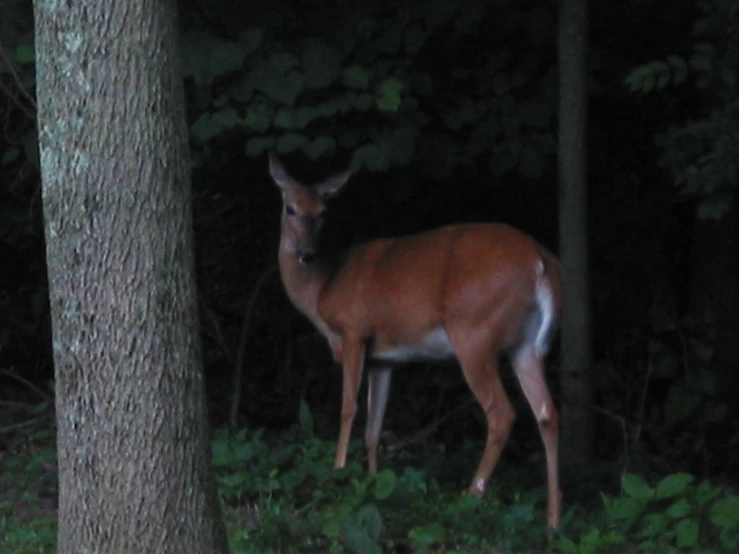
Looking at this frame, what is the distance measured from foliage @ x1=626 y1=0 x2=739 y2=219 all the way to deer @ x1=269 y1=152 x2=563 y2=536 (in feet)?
3.00

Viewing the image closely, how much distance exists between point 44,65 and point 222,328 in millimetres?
7775

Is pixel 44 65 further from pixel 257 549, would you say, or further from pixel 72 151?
pixel 257 549

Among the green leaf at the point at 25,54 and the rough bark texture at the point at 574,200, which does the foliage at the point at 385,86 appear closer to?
the rough bark texture at the point at 574,200

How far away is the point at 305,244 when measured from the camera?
8.87 m

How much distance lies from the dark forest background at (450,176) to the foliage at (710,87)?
1cm

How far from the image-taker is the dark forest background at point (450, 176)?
7559mm

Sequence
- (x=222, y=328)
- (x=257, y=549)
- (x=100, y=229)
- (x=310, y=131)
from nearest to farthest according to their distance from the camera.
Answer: (x=100, y=229) → (x=257, y=549) → (x=310, y=131) → (x=222, y=328)

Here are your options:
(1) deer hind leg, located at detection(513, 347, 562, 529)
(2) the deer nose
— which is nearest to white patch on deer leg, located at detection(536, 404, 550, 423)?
(1) deer hind leg, located at detection(513, 347, 562, 529)

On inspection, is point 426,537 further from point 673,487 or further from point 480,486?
point 480,486

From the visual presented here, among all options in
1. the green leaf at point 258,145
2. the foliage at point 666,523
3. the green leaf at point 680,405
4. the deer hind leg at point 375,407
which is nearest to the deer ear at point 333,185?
the deer hind leg at point 375,407

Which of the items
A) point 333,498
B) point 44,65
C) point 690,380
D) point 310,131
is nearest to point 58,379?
point 44,65

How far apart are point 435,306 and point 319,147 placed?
1.11 meters

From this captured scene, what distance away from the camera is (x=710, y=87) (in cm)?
766

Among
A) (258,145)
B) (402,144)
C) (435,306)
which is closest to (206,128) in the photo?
(258,145)
